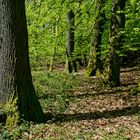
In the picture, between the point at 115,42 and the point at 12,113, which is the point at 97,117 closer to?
the point at 12,113

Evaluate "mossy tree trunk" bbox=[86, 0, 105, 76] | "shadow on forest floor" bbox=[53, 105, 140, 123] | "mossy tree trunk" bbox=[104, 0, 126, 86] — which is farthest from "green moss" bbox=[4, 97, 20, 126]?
"mossy tree trunk" bbox=[86, 0, 105, 76]

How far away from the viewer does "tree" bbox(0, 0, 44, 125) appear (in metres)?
9.18

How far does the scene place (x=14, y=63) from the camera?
9.34 meters

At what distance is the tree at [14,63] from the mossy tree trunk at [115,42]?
19.4 feet

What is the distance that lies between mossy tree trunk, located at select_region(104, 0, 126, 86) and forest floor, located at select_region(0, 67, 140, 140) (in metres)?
0.53

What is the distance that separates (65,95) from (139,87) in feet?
9.77

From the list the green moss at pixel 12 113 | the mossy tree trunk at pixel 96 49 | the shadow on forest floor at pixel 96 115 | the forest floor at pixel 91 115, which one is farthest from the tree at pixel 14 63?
the mossy tree trunk at pixel 96 49

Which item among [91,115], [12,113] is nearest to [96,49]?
[91,115]

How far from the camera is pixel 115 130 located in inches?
343

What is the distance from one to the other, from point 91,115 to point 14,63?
115 inches

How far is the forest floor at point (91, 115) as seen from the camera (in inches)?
337

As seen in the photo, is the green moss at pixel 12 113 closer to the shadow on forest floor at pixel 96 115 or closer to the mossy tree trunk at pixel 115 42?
the shadow on forest floor at pixel 96 115

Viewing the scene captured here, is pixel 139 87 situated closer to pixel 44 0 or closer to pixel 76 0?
pixel 76 0

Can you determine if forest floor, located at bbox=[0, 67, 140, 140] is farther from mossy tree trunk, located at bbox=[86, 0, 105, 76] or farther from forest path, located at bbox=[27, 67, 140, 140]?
mossy tree trunk, located at bbox=[86, 0, 105, 76]
